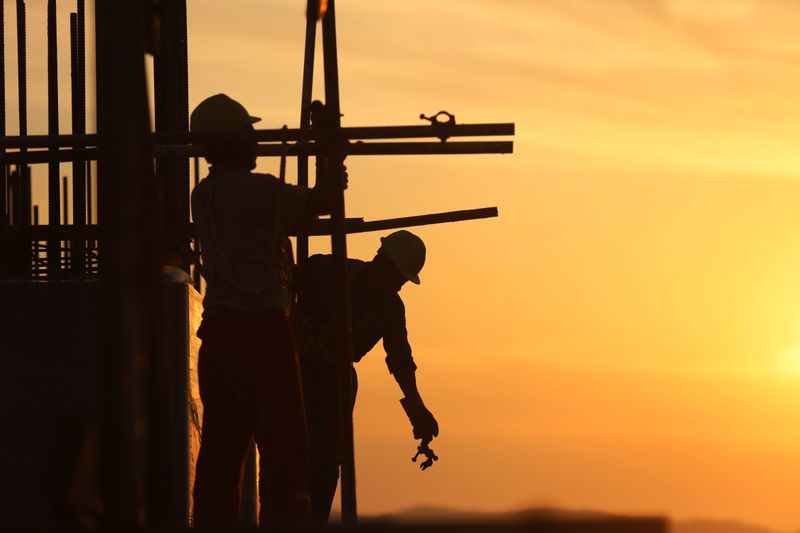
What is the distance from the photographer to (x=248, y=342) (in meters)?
8.85

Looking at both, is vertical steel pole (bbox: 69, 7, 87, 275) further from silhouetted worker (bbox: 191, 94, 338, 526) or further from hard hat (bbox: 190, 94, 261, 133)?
silhouetted worker (bbox: 191, 94, 338, 526)

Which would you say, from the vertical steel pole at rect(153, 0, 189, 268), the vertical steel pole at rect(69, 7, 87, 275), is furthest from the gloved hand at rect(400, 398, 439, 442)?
the vertical steel pole at rect(69, 7, 87, 275)

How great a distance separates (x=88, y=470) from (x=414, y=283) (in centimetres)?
747

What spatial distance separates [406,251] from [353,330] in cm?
78

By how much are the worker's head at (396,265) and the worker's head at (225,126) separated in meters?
4.22

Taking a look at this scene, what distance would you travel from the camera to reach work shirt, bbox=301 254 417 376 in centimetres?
1274

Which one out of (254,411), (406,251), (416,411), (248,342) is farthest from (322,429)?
(248,342)

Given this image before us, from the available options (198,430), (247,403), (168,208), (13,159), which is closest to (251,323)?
(247,403)

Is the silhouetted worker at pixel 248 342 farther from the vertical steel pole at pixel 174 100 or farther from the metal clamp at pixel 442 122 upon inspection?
the vertical steel pole at pixel 174 100

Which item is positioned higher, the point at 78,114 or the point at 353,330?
the point at 78,114

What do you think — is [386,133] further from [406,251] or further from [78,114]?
[78,114]

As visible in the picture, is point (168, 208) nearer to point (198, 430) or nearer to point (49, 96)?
point (49, 96)

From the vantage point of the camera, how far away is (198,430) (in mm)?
11180

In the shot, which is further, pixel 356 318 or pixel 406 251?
pixel 406 251
